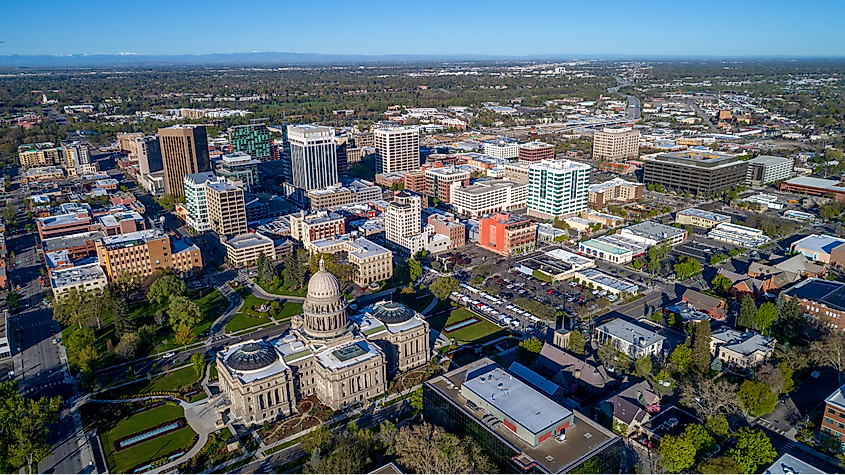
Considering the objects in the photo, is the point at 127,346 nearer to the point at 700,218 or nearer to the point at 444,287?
the point at 444,287

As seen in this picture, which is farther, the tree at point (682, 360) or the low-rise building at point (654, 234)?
the low-rise building at point (654, 234)

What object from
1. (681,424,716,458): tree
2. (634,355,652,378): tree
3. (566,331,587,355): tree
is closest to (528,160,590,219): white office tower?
(566,331,587,355): tree

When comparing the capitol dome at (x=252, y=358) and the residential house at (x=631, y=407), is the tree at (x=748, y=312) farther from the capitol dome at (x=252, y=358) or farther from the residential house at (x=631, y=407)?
the capitol dome at (x=252, y=358)

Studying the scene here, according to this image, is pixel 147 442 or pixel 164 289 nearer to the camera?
pixel 147 442

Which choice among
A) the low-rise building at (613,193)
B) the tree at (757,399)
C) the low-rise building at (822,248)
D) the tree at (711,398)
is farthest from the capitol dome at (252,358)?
the low-rise building at (613,193)

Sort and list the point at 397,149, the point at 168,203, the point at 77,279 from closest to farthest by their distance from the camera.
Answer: the point at 77,279, the point at 168,203, the point at 397,149

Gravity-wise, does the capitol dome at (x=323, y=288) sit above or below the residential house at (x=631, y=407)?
above

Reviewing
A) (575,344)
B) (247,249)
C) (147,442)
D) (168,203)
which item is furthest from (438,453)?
(168,203)
